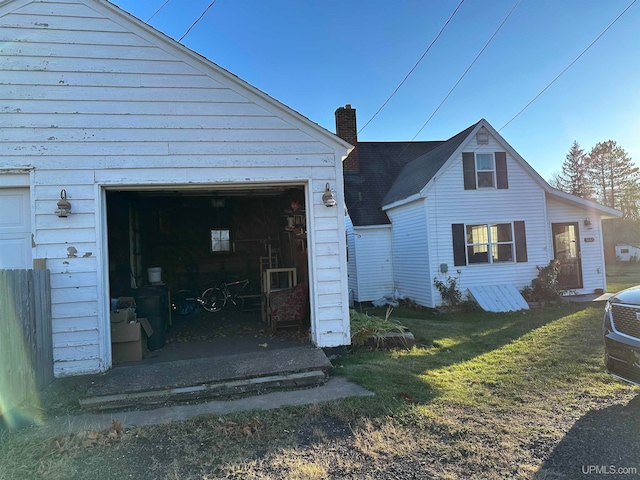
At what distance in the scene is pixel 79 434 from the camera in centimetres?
350

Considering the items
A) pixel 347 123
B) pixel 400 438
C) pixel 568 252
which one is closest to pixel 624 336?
pixel 400 438

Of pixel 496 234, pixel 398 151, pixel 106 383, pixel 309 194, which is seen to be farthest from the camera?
pixel 398 151

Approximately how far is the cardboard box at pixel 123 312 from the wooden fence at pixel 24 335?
2.87ft

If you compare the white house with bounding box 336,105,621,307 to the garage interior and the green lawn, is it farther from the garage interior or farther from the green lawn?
the garage interior

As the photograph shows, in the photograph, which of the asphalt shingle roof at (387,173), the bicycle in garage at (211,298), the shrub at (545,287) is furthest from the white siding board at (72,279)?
the shrub at (545,287)

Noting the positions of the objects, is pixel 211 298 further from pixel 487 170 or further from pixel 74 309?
pixel 487 170

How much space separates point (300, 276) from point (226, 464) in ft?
17.9

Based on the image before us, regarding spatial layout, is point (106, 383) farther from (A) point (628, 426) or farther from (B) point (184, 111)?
(A) point (628, 426)

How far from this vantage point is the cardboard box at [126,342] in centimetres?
559

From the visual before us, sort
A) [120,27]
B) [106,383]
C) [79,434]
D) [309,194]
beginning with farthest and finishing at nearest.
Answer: [309,194]
[120,27]
[106,383]
[79,434]

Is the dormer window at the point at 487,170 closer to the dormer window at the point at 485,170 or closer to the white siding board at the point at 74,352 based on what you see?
the dormer window at the point at 485,170

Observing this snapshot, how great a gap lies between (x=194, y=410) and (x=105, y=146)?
3.65 m

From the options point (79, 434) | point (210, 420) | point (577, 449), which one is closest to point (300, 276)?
A: point (210, 420)

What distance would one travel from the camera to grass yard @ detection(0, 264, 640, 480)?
2924 millimetres
